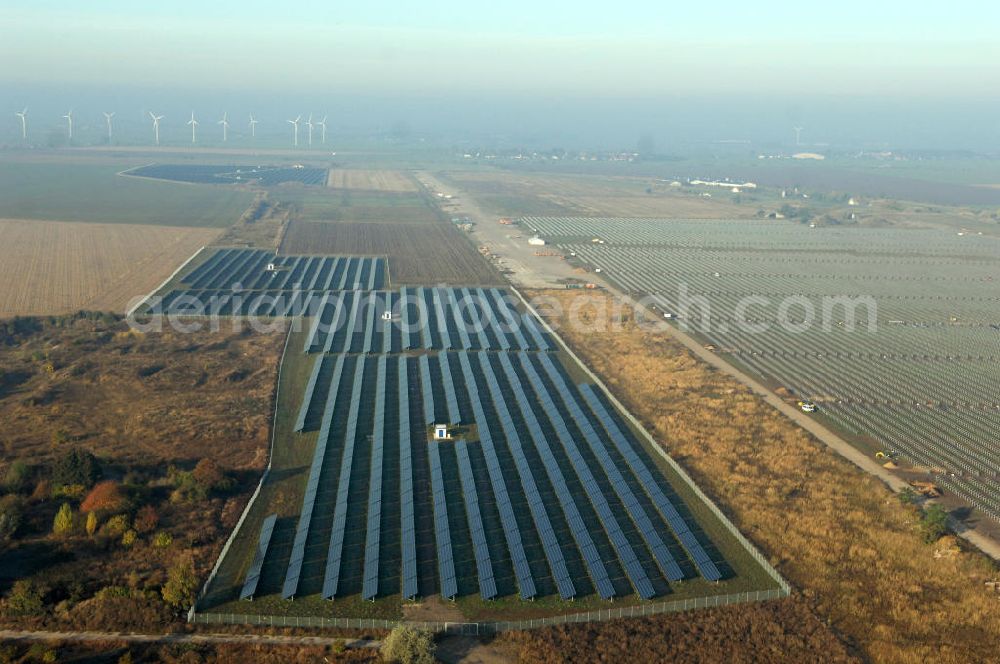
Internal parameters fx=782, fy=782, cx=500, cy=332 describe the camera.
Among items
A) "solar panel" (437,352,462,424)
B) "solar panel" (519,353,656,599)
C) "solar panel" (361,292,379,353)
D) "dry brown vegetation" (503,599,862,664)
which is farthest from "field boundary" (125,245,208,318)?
"dry brown vegetation" (503,599,862,664)

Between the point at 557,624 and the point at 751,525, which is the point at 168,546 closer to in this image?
the point at 557,624

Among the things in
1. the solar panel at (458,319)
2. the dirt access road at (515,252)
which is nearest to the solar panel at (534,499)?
the solar panel at (458,319)

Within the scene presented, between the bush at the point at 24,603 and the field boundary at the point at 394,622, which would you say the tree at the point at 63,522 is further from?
the field boundary at the point at 394,622

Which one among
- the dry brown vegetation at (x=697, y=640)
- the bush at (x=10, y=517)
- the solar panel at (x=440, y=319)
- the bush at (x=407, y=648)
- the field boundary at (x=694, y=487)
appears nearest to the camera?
the bush at (x=407, y=648)

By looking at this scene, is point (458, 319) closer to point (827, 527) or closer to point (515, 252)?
point (515, 252)

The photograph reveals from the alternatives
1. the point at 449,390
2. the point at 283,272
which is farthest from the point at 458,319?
the point at 283,272

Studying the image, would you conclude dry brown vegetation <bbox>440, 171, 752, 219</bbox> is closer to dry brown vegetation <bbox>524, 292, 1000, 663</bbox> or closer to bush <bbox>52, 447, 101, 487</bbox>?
dry brown vegetation <bbox>524, 292, 1000, 663</bbox>
